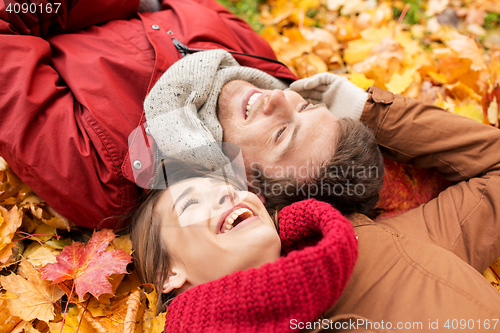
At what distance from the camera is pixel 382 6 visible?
3.09 metres

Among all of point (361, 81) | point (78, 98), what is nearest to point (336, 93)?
point (361, 81)

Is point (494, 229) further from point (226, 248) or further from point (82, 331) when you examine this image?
point (82, 331)

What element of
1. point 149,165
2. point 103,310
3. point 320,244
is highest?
point 320,244

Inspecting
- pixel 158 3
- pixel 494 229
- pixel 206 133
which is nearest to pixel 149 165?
pixel 206 133

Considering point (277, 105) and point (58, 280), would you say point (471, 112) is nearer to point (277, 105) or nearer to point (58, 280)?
point (277, 105)

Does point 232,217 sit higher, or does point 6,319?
point 232,217

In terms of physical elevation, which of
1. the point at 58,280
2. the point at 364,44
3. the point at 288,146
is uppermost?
the point at 364,44

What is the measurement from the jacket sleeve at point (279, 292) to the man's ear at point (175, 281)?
177 mm

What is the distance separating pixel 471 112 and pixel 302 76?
49.2 inches

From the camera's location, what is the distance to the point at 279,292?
109 centimetres

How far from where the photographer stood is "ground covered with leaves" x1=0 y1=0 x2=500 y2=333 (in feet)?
4.90

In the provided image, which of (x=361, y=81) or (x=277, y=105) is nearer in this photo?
(x=277, y=105)

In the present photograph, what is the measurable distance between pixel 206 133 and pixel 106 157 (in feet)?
1.71

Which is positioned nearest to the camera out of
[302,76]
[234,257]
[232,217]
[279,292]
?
[279,292]
